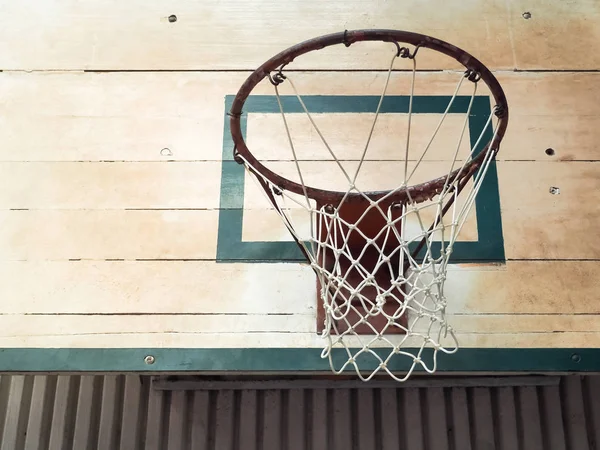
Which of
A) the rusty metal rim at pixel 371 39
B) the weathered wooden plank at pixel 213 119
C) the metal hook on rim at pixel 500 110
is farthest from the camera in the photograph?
the weathered wooden plank at pixel 213 119

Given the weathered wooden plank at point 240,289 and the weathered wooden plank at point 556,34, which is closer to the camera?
the weathered wooden plank at point 240,289

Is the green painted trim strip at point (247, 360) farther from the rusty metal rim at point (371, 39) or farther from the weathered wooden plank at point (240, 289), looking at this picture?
the rusty metal rim at point (371, 39)

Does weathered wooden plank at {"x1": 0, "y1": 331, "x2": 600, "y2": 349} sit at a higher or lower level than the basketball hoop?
lower

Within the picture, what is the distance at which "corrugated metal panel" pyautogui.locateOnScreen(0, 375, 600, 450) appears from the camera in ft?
9.02

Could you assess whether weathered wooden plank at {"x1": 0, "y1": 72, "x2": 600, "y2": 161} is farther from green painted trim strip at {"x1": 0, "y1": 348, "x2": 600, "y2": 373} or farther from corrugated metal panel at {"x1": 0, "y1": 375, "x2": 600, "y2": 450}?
corrugated metal panel at {"x1": 0, "y1": 375, "x2": 600, "y2": 450}

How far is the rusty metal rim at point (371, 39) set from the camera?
145 cm

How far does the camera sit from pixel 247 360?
5.71 ft

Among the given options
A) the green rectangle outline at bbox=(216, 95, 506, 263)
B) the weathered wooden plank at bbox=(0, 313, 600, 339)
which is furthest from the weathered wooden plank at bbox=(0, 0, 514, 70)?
the weathered wooden plank at bbox=(0, 313, 600, 339)

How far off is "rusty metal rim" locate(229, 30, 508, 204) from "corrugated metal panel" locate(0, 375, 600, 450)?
1478mm

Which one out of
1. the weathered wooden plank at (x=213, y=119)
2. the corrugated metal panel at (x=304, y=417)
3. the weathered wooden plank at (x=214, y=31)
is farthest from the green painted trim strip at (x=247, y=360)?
the corrugated metal panel at (x=304, y=417)

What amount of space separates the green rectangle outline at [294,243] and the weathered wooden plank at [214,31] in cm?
15

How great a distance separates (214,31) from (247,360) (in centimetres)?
121

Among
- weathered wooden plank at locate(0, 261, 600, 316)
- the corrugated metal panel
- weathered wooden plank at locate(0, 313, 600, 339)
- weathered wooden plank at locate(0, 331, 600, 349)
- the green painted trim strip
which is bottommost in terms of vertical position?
the corrugated metal panel

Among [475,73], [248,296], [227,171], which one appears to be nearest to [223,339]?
[248,296]
